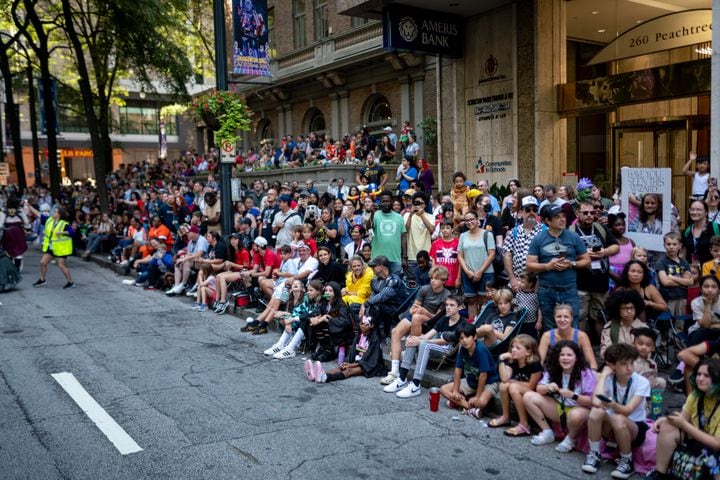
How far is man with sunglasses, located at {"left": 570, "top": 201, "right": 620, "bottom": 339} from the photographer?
8.27m

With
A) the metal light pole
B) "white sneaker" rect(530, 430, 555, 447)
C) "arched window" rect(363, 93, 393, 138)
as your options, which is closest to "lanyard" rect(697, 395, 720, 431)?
"white sneaker" rect(530, 430, 555, 447)

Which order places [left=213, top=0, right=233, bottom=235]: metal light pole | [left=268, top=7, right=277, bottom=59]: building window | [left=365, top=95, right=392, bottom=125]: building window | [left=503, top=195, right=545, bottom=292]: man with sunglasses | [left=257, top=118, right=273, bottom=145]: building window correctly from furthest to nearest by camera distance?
[left=257, top=118, right=273, bottom=145]: building window < [left=268, top=7, right=277, bottom=59]: building window < [left=365, top=95, right=392, bottom=125]: building window < [left=213, top=0, right=233, bottom=235]: metal light pole < [left=503, top=195, right=545, bottom=292]: man with sunglasses

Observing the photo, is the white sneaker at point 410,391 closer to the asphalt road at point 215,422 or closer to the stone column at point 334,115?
the asphalt road at point 215,422

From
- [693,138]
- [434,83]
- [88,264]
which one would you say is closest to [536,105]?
[693,138]

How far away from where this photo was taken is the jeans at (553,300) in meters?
7.79

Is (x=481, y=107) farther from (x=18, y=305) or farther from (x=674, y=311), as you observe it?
(x=18, y=305)

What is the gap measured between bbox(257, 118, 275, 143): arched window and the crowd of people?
17.9 metres

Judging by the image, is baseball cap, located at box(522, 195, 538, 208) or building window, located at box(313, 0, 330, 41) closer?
baseball cap, located at box(522, 195, 538, 208)

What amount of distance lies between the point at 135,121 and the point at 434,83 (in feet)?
147

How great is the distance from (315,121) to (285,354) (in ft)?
67.6

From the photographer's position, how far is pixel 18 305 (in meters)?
13.8

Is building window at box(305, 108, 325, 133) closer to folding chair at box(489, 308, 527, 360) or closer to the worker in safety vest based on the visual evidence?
the worker in safety vest

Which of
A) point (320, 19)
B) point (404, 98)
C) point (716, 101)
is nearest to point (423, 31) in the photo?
point (404, 98)

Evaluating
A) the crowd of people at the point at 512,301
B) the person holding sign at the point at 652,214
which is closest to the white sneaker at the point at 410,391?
the crowd of people at the point at 512,301
